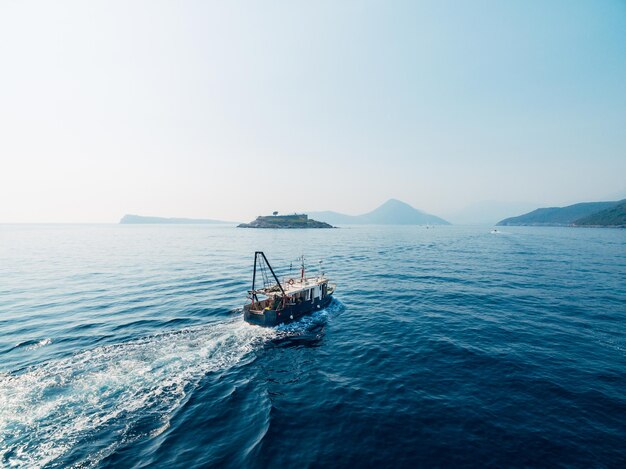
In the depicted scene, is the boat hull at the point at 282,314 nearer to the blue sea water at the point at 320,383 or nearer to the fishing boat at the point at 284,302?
the fishing boat at the point at 284,302

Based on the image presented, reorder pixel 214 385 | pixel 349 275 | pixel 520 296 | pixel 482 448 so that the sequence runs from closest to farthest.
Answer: pixel 482 448
pixel 214 385
pixel 520 296
pixel 349 275

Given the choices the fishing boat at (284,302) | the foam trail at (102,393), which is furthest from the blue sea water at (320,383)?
the fishing boat at (284,302)

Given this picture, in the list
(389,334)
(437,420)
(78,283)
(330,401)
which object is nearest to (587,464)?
(437,420)

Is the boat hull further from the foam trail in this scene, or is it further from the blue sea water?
the foam trail

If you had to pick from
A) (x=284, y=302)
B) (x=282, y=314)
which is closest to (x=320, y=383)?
(x=282, y=314)

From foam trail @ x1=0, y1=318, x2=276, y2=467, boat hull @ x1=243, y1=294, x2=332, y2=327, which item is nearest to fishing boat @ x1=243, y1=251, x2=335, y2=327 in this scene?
boat hull @ x1=243, y1=294, x2=332, y2=327

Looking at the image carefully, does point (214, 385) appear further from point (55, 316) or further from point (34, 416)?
point (55, 316)
